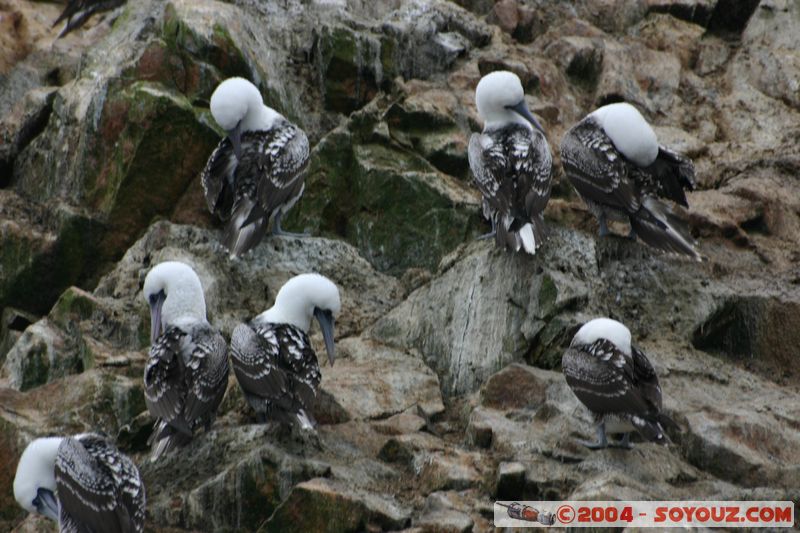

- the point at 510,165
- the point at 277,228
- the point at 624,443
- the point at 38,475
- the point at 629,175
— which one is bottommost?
the point at 277,228

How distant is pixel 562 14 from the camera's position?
62.3 feet

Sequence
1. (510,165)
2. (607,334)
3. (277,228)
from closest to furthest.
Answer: (607,334) → (510,165) → (277,228)

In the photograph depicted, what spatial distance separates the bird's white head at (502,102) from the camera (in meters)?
14.2

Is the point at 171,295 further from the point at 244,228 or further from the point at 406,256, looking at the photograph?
the point at 406,256

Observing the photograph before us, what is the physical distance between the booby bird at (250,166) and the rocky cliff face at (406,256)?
0.40m

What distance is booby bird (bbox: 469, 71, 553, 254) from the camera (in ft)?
42.5

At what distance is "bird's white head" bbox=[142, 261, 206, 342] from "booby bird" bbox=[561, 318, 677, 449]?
3214 millimetres

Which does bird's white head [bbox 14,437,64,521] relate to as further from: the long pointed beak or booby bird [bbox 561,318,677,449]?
booby bird [bbox 561,318,677,449]

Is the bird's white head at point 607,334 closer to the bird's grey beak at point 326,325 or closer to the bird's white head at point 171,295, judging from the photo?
the bird's grey beak at point 326,325

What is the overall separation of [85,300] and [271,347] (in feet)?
9.29

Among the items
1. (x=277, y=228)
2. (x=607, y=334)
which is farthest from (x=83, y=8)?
(x=607, y=334)

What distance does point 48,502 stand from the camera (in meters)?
10.3

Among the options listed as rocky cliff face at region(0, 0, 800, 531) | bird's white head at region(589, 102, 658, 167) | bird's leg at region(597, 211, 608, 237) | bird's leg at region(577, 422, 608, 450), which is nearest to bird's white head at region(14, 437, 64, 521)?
rocky cliff face at region(0, 0, 800, 531)

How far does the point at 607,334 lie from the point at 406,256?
186 inches
